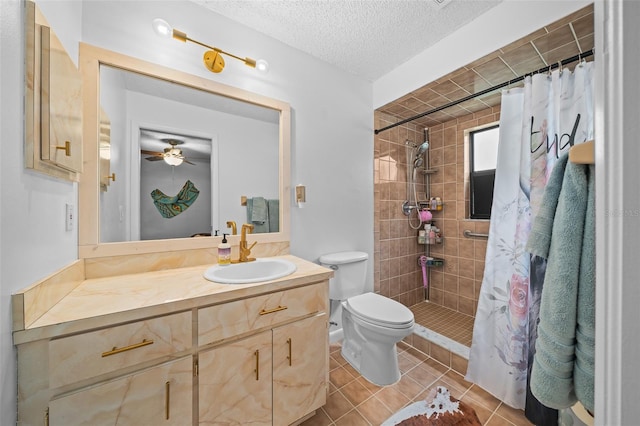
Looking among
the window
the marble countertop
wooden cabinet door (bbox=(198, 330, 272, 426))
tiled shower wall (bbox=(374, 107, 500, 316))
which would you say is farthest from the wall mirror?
the window

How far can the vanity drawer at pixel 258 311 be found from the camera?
99cm

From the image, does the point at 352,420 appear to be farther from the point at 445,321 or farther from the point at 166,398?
the point at 445,321

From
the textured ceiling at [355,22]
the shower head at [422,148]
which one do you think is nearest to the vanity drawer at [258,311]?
the textured ceiling at [355,22]

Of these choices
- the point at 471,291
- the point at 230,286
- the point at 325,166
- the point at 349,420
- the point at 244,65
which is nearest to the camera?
the point at 230,286

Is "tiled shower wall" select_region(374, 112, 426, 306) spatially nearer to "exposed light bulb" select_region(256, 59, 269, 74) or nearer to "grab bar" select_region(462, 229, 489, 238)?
"grab bar" select_region(462, 229, 489, 238)

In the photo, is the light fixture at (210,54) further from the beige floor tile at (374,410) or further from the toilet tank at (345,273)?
the beige floor tile at (374,410)

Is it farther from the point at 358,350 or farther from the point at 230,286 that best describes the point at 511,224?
the point at 230,286

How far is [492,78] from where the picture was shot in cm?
182

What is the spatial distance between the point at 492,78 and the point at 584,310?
1876mm

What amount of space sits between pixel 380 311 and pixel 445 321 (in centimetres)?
113

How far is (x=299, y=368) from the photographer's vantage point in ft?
4.06

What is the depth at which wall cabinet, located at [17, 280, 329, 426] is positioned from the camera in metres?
0.76

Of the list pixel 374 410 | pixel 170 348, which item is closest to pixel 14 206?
pixel 170 348

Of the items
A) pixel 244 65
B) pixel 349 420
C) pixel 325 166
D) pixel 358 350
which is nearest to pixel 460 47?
pixel 325 166
